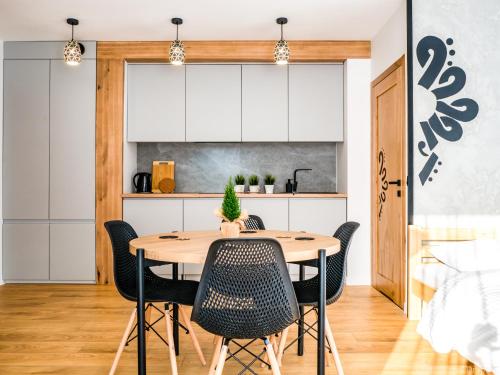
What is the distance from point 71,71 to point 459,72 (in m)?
3.75

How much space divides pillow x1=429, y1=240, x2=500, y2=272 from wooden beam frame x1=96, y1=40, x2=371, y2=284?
2.72 metres

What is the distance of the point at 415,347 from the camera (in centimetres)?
299

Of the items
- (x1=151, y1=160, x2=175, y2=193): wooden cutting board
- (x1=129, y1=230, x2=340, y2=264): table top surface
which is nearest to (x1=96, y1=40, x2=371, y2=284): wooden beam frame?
(x1=151, y1=160, x2=175, y2=193): wooden cutting board

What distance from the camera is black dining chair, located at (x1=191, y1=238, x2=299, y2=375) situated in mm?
1901

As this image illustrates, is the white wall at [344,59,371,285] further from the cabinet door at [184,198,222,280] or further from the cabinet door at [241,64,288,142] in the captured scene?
the cabinet door at [184,198,222,280]

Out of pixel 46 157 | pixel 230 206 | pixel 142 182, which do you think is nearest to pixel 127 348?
pixel 230 206

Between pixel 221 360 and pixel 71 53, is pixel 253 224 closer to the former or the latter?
pixel 221 360

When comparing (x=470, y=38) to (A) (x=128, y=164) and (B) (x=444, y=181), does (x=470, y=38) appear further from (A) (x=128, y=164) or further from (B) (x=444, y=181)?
(A) (x=128, y=164)

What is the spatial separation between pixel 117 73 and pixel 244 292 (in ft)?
12.1

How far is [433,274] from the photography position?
310cm

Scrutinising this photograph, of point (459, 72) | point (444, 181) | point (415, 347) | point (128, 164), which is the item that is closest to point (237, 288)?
point (415, 347)

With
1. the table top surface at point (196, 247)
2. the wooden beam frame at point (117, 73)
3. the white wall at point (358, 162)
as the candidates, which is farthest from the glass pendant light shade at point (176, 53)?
the table top surface at point (196, 247)

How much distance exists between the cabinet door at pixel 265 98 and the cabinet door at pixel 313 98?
3.8 inches

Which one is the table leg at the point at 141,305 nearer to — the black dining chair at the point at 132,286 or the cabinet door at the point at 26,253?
the black dining chair at the point at 132,286
